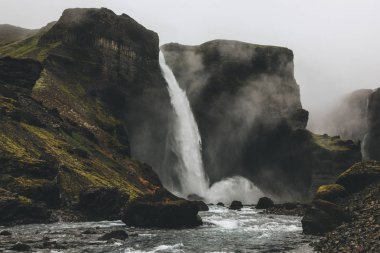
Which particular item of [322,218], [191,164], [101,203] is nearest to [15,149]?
[101,203]

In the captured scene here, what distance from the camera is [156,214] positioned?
43312 mm

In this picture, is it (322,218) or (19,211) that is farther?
(19,211)

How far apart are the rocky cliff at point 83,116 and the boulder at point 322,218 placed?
14419 millimetres

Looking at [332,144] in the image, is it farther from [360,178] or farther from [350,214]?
[350,214]

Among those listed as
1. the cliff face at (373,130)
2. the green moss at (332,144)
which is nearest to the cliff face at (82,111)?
the green moss at (332,144)

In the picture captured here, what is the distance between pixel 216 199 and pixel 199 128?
25.9 meters

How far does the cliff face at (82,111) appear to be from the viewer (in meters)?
50.4

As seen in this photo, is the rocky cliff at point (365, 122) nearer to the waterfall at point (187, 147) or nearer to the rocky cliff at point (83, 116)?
the waterfall at point (187, 147)

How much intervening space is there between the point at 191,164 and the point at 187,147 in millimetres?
5256

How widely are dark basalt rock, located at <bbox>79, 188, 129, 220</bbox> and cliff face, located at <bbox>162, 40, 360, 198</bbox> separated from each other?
87.9 meters

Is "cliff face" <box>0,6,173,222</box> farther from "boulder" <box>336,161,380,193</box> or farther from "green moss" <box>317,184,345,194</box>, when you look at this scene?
"boulder" <box>336,161,380,193</box>

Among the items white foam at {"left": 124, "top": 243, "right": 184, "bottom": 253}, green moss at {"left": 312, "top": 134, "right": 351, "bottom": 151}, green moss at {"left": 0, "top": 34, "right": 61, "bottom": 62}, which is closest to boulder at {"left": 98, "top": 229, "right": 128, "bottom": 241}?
white foam at {"left": 124, "top": 243, "right": 184, "bottom": 253}

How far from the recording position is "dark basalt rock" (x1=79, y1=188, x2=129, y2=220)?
48.5 metres

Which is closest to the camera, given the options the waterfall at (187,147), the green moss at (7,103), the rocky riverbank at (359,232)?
the rocky riverbank at (359,232)
